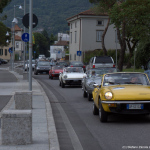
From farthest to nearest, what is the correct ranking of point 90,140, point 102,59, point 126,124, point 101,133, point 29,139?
1. point 102,59
2. point 126,124
3. point 101,133
4. point 90,140
5. point 29,139

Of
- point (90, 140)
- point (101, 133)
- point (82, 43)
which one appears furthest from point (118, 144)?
point (82, 43)

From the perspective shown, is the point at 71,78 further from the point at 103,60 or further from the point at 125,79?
the point at 125,79

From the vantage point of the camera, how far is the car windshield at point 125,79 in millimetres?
12438

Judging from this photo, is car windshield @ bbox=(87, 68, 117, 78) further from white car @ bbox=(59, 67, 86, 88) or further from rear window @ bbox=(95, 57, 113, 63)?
rear window @ bbox=(95, 57, 113, 63)

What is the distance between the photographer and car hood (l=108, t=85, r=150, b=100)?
11.0m

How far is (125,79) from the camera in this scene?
41.0 ft

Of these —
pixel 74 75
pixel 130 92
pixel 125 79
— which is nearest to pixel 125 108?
pixel 130 92

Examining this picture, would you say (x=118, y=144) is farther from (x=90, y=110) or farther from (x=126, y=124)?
(x=90, y=110)

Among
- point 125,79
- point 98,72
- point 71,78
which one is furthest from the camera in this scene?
point 71,78

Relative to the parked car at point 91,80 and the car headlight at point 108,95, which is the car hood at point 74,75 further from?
the car headlight at point 108,95

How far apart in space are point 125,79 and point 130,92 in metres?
1.38

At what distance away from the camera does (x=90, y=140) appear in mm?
8984

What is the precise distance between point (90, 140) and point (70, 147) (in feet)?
2.76

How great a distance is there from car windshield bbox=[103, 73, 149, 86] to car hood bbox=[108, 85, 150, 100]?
75 centimetres
